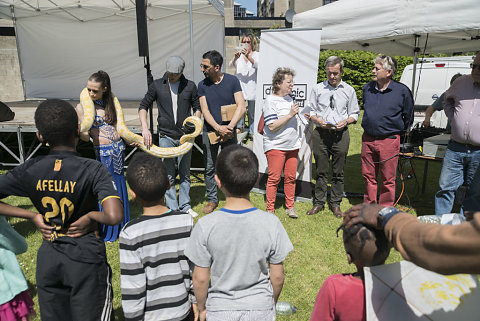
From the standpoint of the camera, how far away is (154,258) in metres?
1.78

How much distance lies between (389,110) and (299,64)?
1.44 meters

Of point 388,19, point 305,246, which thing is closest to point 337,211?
point 305,246

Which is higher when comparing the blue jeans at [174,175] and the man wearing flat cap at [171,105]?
the man wearing flat cap at [171,105]

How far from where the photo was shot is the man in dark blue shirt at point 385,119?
14.5 feet

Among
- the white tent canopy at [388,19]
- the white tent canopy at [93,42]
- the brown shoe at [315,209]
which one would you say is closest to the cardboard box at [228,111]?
the white tent canopy at [388,19]

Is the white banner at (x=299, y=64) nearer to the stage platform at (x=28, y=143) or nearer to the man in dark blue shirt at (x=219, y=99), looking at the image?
the man in dark blue shirt at (x=219, y=99)

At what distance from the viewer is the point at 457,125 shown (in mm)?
3920

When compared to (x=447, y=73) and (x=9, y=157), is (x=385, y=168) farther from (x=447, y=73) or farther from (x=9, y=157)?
(x=9, y=157)

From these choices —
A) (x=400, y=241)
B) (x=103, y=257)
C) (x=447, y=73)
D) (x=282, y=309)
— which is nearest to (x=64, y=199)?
(x=103, y=257)

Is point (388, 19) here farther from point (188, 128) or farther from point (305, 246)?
point (305, 246)

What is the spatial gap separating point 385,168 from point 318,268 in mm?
1802

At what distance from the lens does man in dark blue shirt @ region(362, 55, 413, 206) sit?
14.5 ft

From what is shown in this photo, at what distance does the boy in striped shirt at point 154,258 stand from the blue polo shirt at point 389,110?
11.2 ft

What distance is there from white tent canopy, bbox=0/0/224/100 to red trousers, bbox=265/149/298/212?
6996mm
